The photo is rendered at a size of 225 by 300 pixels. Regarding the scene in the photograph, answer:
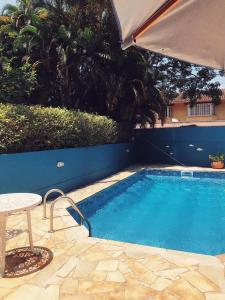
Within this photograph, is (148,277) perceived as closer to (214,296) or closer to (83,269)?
(214,296)

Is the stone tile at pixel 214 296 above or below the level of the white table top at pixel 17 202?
below

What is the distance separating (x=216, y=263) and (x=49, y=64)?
12.8 meters

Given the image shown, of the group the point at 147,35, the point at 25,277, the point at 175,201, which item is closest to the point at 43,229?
the point at 25,277

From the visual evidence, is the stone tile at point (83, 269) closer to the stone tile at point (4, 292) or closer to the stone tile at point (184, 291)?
the stone tile at point (4, 292)

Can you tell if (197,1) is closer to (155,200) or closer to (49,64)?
(155,200)

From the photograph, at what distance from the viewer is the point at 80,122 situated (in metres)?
10.8

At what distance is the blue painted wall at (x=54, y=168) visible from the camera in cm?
748

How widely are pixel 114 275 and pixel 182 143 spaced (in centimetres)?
1417

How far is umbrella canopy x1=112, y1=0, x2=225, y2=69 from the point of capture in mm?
2787

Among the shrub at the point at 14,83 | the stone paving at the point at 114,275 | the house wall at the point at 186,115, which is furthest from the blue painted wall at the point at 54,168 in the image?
the house wall at the point at 186,115

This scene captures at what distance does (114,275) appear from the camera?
394 centimetres

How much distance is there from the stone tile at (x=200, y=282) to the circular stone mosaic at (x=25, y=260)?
2.21 m

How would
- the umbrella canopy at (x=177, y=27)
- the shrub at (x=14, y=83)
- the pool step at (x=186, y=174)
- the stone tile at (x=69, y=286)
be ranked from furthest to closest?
the pool step at (x=186, y=174)
the shrub at (x=14, y=83)
the stone tile at (x=69, y=286)
the umbrella canopy at (x=177, y=27)

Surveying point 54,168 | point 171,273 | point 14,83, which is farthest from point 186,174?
point 171,273
